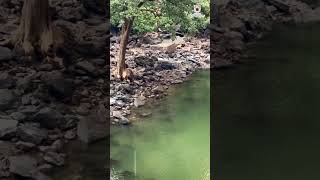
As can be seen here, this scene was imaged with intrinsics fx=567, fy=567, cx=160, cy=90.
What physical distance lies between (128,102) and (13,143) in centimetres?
417

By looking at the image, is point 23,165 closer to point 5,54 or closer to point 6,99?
point 6,99

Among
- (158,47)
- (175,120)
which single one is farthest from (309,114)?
(158,47)

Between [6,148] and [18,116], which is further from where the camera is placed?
[18,116]

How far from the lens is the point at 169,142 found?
12.4 m

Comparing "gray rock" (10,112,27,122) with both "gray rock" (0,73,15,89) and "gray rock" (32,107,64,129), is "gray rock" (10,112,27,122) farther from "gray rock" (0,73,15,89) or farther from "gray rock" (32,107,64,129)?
"gray rock" (0,73,15,89)

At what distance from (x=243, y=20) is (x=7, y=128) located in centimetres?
1276

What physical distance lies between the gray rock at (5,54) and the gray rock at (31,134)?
3.85 meters

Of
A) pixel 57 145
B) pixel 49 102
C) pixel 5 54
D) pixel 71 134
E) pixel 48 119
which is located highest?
pixel 5 54

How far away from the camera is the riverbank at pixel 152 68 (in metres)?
14.5

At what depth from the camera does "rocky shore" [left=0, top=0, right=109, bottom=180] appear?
10.7m

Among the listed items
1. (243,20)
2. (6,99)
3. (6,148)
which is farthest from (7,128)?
(243,20)

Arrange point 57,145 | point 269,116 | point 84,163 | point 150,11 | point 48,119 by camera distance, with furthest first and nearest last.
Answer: point 150,11
point 269,116
point 48,119
point 57,145
point 84,163

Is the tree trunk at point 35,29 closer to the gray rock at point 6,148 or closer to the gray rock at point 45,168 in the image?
the gray rock at point 6,148

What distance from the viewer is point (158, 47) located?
20.2 m
